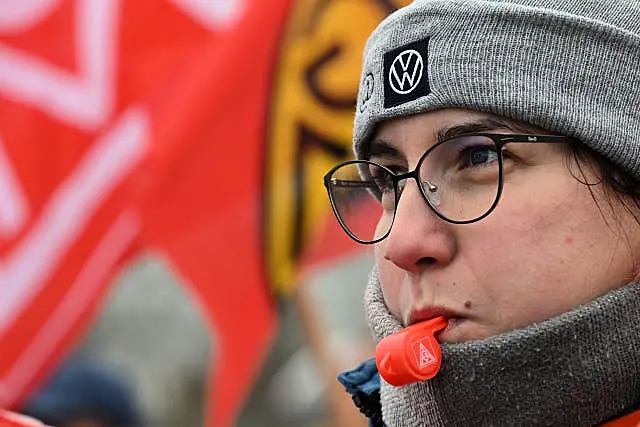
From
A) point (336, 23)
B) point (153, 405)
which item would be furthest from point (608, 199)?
point (153, 405)

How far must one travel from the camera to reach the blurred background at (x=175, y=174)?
2.70m

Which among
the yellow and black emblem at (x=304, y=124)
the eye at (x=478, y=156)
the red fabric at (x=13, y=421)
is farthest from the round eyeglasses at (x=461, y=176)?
the yellow and black emblem at (x=304, y=124)

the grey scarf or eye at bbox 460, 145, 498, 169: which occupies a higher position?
eye at bbox 460, 145, 498, 169

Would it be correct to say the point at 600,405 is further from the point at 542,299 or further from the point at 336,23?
the point at 336,23

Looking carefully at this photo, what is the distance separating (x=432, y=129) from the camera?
1156mm

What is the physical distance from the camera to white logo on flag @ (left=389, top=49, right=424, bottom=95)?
118 cm

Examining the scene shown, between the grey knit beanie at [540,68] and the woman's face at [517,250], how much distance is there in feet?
0.10

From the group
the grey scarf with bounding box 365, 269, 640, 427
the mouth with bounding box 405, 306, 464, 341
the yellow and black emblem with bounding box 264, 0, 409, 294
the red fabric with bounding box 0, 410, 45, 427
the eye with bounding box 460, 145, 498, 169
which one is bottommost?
the grey scarf with bounding box 365, 269, 640, 427

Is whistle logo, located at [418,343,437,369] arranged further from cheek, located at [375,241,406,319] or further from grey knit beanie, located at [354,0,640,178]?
grey knit beanie, located at [354,0,640,178]

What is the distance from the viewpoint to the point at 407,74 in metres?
1.19

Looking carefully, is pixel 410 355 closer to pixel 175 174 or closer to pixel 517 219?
pixel 517 219

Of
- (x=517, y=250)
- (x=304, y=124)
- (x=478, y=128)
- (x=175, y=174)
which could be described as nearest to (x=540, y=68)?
(x=478, y=128)

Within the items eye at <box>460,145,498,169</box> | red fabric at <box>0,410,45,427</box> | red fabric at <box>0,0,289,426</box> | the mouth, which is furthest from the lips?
red fabric at <box>0,0,289,426</box>

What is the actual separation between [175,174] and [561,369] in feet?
6.26
